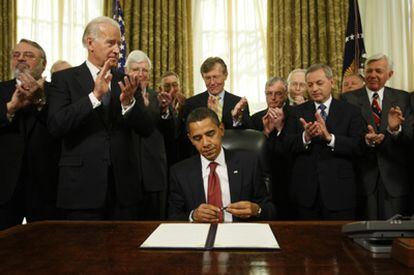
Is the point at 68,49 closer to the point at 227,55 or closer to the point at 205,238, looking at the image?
the point at 227,55

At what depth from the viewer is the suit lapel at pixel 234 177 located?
8.38 ft

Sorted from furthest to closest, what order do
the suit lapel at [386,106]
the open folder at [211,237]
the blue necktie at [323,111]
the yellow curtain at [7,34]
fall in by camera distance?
the yellow curtain at [7,34], the suit lapel at [386,106], the blue necktie at [323,111], the open folder at [211,237]

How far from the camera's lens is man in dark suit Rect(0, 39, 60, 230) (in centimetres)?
304

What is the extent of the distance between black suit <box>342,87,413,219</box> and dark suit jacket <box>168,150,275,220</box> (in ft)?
4.42

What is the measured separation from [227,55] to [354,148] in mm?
3860

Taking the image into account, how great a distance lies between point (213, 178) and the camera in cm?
253

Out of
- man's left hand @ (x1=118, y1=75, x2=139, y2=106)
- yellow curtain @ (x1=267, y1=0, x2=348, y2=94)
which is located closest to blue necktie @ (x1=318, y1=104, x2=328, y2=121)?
man's left hand @ (x1=118, y1=75, x2=139, y2=106)

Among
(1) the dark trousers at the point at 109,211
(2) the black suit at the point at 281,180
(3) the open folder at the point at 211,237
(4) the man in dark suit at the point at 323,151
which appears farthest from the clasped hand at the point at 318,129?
(3) the open folder at the point at 211,237

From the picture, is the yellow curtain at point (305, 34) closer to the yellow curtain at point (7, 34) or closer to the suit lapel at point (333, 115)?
the suit lapel at point (333, 115)

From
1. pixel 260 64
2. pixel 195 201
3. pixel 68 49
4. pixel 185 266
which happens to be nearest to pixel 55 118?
pixel 195 201

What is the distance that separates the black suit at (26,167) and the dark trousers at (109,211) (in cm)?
42

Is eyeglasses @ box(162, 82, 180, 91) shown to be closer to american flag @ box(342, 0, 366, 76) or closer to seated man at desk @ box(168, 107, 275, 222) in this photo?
seated man at desk @ box(168, 107, 275, 222)

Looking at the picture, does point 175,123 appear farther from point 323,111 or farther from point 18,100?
point 18,100

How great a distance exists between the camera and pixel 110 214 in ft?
9.30
